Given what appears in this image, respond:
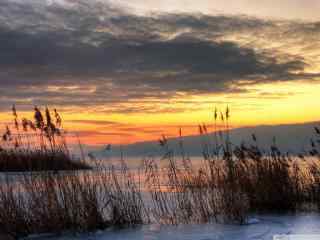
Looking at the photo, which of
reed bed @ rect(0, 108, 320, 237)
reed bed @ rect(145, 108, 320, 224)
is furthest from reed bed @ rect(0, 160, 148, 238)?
reed bed @ rect(145, 108, 320, 224)

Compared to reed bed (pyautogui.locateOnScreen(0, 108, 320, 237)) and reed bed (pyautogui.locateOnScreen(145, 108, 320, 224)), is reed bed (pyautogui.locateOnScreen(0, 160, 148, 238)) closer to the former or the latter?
reed bed (pyautogui.locateOnScreen(0, 108, 320, 237))

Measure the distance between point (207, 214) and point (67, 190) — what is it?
308 centimetres

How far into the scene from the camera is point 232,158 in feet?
36.0

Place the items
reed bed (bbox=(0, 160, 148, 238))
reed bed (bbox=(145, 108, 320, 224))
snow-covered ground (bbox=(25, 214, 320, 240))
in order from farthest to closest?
reed bed (bbox=(145, 108, 320, 224)) < reed bed (bbox=(0, 160, 148, 238)) < snow-covered ground (bbox=(25, 214, 320, 240))

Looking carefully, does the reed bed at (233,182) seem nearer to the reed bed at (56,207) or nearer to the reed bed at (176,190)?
the reed bed at (176,190)

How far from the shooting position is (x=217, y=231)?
8836 millimetres

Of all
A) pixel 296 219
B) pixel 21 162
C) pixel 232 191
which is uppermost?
pixel 21 162

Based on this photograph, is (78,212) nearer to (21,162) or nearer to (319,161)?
(21,162)

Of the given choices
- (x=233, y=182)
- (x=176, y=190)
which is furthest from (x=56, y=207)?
(x=233, y=182)

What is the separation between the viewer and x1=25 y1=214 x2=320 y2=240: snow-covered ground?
329 inches

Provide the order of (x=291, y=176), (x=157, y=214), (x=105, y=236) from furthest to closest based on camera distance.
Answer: (x=291, y=176) < (x=157, y=214) < (x=105, y=236)

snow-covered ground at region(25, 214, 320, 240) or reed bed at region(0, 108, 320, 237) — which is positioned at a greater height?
reed bed at region(0, 108, 320, 237)

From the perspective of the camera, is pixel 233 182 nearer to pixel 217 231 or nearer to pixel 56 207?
pixel 217 231

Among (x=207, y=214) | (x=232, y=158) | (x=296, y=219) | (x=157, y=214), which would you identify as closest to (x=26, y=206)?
(x=157, y=214)
